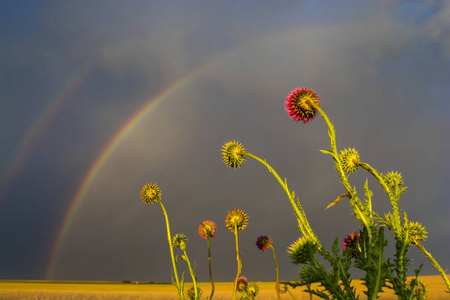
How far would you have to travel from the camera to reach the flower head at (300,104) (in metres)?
4.92

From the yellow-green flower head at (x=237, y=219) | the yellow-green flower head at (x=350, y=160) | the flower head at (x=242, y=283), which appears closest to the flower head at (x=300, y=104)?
the yellow-green flower head at (x=350, y=160)

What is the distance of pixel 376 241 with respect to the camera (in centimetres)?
357

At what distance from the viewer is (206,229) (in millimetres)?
10172

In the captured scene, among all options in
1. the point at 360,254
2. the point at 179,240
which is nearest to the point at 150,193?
the point at 179,240

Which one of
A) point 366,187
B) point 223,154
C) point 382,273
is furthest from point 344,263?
point 223,154

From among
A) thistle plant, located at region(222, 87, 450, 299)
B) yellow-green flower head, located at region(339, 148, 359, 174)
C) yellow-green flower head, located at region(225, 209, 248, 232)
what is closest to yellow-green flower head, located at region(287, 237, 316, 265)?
thistle plant, located at region(222, 87, 450, 299)

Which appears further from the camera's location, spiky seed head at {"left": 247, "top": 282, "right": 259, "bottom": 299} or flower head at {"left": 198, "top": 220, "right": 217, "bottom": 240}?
flower head at {"left": 198, "top": 220, "right": 217, "bottom": 240}

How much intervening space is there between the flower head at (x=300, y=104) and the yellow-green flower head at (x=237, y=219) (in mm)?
5106

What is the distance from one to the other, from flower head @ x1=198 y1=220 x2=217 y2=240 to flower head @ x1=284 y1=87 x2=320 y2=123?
589 centimetres

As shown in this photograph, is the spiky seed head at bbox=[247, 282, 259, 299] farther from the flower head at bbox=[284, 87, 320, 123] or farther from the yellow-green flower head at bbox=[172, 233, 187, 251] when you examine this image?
the flower head at bbox=[284, 87, 320, 123]

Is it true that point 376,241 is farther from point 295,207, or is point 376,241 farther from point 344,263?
point 295,207

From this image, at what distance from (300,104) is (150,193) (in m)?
5.78

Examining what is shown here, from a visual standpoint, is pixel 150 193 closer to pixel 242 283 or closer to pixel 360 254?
pixel 242 283

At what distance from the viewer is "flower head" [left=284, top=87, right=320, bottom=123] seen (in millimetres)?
4922
